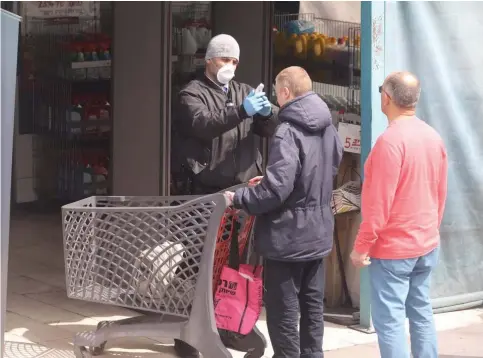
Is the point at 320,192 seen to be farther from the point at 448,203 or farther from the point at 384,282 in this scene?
the point at 448,203

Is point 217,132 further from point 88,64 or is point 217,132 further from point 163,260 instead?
point 88,64

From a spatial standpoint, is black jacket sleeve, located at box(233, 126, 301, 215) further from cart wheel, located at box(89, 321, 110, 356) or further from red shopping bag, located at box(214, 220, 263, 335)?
cart wheel, located at box(89, 321, 110, 356)

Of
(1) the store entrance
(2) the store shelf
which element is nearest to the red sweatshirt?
(1) the store entrance

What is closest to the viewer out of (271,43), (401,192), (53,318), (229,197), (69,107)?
(401,192)

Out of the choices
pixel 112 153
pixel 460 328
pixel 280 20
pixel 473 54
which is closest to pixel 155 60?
pixel 112 153

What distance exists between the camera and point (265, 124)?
5.21m

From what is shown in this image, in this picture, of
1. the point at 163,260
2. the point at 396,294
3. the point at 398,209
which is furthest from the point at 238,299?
the point at 398,209

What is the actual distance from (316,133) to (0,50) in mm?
1564

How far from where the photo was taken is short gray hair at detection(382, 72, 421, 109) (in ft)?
14.3

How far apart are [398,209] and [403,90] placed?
0.56m

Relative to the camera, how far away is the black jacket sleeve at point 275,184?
4.37 meters

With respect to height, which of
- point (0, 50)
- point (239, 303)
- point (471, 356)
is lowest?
point (471, 356)

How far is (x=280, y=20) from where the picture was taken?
25.4ft

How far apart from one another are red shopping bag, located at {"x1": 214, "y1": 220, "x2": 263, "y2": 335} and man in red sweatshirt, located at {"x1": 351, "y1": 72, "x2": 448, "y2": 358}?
0.59m
